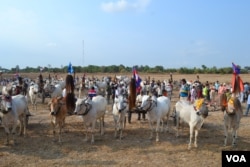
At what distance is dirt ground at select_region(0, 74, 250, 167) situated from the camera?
11.2 metres

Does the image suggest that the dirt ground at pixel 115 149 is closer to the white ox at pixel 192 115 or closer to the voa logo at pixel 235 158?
the white ox at pixel 192 115

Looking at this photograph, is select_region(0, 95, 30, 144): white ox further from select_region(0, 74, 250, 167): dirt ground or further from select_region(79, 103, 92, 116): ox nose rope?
select_region(79, 103, 92, 116): ox nose rope

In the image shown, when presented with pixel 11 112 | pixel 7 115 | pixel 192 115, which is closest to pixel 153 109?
pixel 192 115

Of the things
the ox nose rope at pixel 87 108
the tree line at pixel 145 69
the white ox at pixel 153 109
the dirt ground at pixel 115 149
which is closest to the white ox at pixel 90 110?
the ox nose rope at pixel 87 108

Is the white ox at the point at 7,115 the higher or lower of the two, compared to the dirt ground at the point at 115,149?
higher

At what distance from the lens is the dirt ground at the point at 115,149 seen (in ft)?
36.7

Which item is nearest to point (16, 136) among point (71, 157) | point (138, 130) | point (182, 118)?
point (71, 157)

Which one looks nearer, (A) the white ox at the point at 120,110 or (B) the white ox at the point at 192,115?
(B) the white ox at the point at 192,115

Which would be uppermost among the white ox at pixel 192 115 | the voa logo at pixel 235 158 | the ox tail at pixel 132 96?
the ox tail at pixel 132 96

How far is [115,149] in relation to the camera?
41.7ft

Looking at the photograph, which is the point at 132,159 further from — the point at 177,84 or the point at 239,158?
the point at 177,84

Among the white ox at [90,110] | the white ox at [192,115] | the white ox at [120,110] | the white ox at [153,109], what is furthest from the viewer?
the white ox at [153,109]

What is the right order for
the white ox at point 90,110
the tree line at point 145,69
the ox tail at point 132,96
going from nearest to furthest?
the white ox at point 90,110 < the ox tail at point 132,96 < the tree line at point 145,69

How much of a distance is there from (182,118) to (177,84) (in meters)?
30.6
